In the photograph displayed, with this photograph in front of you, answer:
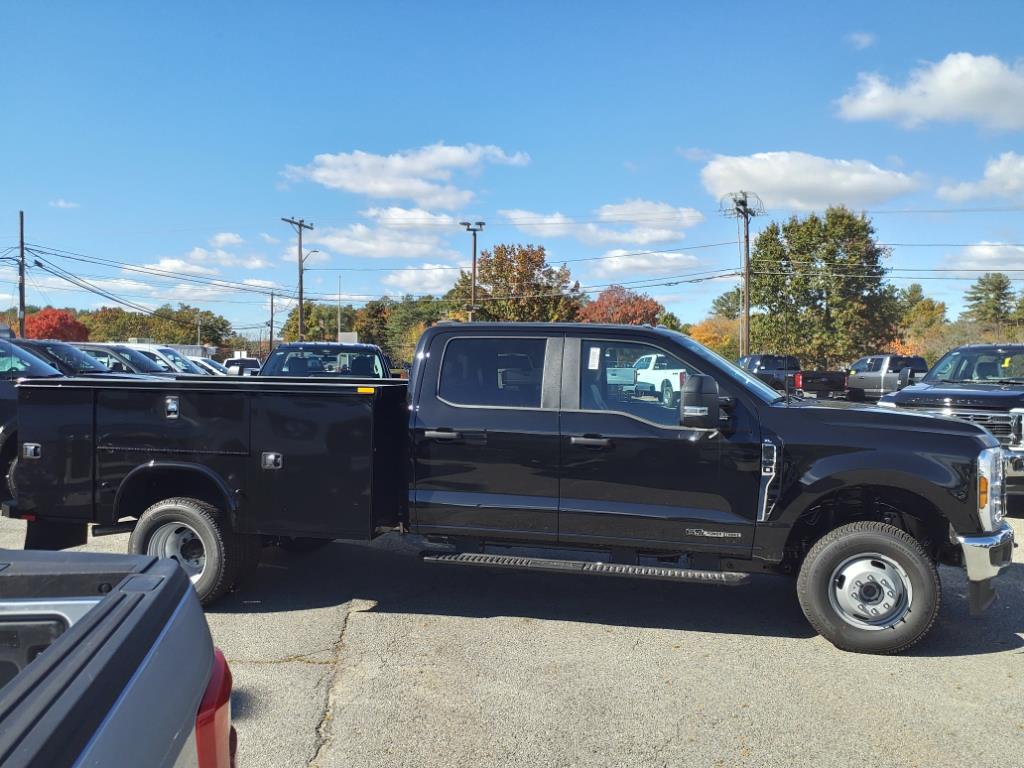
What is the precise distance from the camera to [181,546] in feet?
18.7

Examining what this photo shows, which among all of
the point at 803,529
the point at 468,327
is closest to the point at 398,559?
the point at 468,327

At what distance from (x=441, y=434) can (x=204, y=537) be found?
180 cm

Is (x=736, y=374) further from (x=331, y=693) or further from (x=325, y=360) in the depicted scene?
(x=325, y=360)

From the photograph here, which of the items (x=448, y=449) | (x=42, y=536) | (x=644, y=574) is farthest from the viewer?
(x=42, y=536)

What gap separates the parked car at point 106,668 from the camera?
1.20 meters

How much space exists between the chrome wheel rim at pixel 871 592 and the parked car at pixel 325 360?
944 centimetres

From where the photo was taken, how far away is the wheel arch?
18.1 feet

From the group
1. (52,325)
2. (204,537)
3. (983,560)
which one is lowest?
(204,537)

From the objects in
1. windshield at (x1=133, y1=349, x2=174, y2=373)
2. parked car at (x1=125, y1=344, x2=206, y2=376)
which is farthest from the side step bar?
parked car at (x1=125, y1=344, x2=206, y2=376)

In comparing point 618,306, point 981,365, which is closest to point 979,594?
point 981,365

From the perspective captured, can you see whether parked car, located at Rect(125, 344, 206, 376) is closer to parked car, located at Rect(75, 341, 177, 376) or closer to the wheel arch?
parked car, located at Rect(75, 341, 177, 376)

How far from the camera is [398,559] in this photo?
7043mm

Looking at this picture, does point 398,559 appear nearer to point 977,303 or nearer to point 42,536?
point 42,536

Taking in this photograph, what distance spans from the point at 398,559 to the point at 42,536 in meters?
2.75
